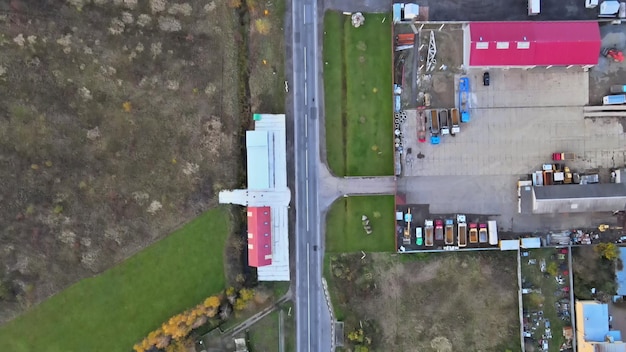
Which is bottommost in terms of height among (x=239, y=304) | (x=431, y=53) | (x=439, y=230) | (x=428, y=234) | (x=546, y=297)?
(x=546, y=297)

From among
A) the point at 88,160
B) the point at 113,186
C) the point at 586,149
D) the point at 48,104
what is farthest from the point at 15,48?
the point at 586,149

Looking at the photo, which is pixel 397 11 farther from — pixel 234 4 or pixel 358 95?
pixel 234 4

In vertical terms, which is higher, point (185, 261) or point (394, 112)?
point (394, 112)

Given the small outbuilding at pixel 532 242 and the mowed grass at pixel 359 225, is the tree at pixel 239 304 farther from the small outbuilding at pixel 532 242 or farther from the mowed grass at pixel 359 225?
the small outbuilding at pixel 532 242

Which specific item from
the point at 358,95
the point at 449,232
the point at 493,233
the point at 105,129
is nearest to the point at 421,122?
the point at 358,95

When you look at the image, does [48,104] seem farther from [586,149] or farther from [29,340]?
[586,149]

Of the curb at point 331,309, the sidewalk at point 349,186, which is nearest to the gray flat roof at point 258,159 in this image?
the sidewalk at point 349,186
